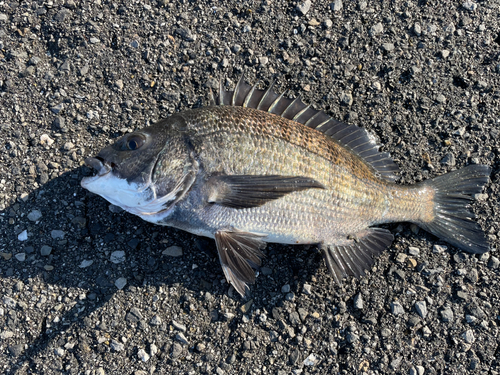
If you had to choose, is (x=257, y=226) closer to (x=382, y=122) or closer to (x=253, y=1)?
(x=382, y=122)

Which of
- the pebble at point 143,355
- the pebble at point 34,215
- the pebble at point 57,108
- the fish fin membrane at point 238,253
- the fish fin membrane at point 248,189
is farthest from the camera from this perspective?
the pebble at point 57,108

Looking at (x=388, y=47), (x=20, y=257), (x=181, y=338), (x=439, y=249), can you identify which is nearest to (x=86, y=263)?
(x=20, y=257)

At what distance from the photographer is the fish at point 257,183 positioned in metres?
2.52

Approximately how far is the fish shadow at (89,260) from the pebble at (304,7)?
210 centimetres

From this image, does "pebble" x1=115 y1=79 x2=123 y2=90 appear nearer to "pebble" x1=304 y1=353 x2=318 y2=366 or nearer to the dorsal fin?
the dorsal fin

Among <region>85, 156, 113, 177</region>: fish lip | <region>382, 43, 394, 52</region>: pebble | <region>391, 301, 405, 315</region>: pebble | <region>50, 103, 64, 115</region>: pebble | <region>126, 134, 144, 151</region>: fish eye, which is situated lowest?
<region>50, 103, 64, 115</region>: pebble

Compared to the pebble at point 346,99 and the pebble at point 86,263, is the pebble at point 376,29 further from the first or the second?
the pebble at point 86,263

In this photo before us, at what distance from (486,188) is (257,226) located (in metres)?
2.03

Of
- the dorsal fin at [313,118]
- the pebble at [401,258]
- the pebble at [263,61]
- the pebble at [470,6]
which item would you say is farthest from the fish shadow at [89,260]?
the pebble at [470,6]

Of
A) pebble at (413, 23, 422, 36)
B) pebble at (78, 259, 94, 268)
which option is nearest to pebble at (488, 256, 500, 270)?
pebble at (413, 23, 422, 36)

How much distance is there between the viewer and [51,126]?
3.09 metres

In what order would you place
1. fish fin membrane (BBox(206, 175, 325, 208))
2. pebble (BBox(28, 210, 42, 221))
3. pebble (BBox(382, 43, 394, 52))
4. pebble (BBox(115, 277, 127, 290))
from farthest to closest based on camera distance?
pebble (BBox(382, 43, 394, 52)) → pebble (BBox(28, 210, 42, 221)) → pebble (BBox(115, 277, 127, 290)) → fish fin membrane (BBox(206, 175, 325, 208))

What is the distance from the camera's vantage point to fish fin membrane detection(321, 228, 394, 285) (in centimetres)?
280

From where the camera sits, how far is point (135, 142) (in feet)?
8.45
